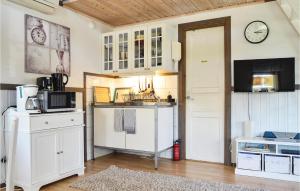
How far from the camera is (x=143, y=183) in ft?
9.37

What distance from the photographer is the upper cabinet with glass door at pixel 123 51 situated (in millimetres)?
4082

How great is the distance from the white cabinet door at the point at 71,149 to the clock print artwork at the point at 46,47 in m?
0.91

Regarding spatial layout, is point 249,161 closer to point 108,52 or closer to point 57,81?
point 57,81

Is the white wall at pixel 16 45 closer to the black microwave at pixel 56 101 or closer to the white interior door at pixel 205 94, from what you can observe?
the black microwave at pixel 56 101

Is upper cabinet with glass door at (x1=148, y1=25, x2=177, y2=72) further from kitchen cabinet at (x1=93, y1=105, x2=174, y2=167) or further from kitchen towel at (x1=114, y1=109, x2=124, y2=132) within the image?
kitchen towel at (x1=114, y1=109, x2=124, y2=132)

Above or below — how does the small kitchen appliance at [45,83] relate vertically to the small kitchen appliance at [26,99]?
above

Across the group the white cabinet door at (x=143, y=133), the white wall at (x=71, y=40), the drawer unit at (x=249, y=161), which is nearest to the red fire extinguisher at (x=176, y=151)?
the white cabinet door at (x=143, y=133)

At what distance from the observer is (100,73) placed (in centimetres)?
431

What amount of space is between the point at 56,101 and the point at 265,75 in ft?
9.30

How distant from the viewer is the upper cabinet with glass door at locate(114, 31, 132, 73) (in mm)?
4082

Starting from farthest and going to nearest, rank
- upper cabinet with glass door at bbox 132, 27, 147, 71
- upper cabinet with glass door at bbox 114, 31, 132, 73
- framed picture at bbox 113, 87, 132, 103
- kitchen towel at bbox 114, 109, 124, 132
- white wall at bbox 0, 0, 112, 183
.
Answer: framed picture at bbox 113, 87, 132, 103
upper cabinet with glass door at bbox 114, 31, 132, 73
upper cabinet with glass door at bbox 132, 27, 147, 71
kitchen towel at bbox 114, 109, 124, 132
white wall at bbox 0, 0, 112, 183

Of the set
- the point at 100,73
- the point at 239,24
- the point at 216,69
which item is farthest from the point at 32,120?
the point at 239,24

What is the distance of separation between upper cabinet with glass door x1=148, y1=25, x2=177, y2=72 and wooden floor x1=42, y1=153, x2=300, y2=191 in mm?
1534

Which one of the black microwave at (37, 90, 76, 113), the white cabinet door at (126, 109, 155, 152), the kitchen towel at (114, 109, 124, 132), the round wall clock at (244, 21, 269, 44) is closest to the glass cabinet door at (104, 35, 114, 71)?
the kitchen towel at (114, 109, 124, 132)
